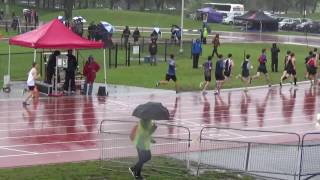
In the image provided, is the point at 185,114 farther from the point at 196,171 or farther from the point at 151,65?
the point at 151,65

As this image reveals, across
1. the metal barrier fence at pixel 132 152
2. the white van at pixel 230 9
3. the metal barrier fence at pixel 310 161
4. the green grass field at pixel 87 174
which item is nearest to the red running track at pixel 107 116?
the metal barrier fence at pixel 132 152

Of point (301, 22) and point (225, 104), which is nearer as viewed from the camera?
point (225, 104)

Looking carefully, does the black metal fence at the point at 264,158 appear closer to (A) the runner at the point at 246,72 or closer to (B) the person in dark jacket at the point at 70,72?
(B) the person in dark jacket at the point at 70,72

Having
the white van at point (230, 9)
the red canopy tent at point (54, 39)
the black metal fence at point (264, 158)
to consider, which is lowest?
the black metal fence at point (264, 158)

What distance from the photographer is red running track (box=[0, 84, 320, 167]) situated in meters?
18.2

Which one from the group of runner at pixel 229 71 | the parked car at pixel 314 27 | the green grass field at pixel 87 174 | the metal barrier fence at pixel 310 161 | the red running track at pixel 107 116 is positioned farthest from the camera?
the parked car at pixel 314 27

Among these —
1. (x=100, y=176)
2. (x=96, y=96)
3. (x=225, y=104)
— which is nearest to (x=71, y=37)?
(x=96, y=96)

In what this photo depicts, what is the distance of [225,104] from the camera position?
27609mm

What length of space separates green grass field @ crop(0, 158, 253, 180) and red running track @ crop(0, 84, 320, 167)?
48.4 inches

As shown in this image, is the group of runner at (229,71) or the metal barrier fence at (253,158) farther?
the group of runner at (229,71)

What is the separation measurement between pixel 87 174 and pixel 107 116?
919cm

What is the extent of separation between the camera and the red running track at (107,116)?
18234mm

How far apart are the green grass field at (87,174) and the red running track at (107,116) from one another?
1.23 metres

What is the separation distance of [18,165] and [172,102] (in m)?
11.9
